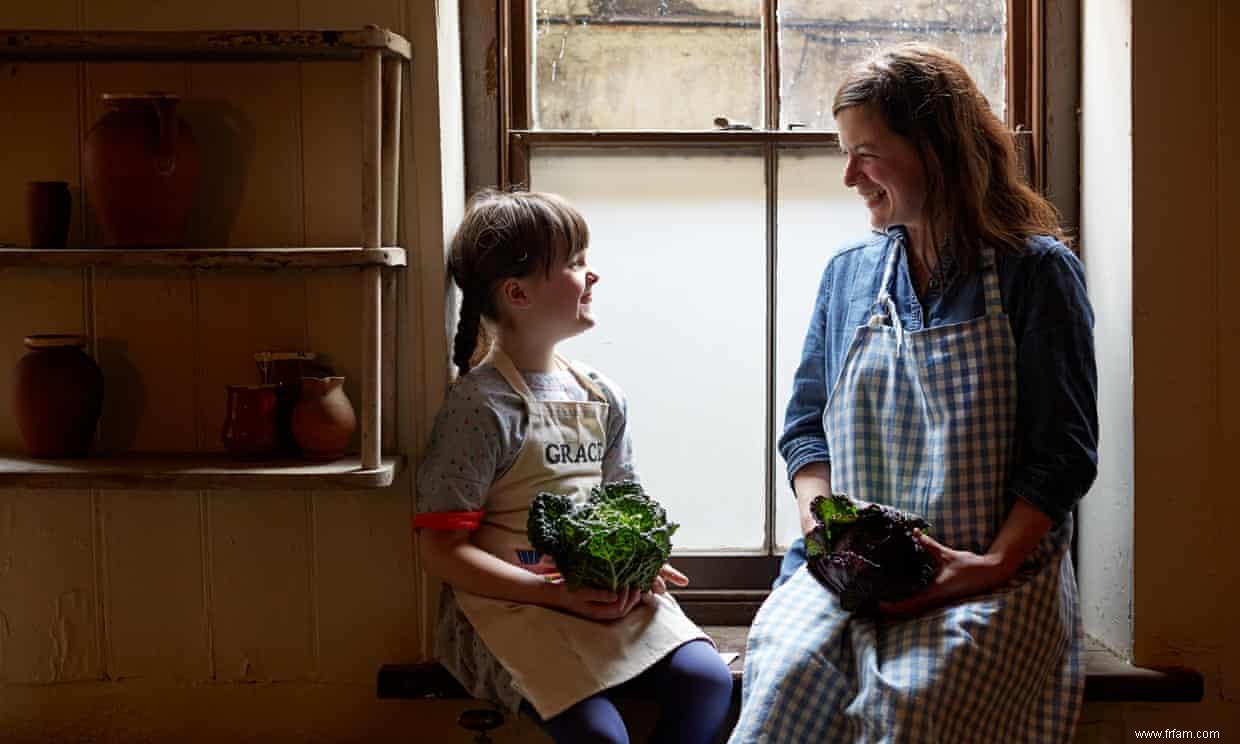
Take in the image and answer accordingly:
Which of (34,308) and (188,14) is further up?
A: (188,14)

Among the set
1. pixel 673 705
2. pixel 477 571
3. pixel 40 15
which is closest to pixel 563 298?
pixel 477 571

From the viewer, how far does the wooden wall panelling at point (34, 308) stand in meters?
2.25

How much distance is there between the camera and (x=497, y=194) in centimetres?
225

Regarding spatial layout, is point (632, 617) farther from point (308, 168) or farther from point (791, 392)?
point (308, 168)

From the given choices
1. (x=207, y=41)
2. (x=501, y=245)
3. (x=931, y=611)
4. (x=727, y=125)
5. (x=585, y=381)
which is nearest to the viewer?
(x=931, y=611)

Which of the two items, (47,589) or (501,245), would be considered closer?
(501,245)

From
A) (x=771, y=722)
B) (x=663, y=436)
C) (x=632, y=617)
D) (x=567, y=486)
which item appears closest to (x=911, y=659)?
(x=771, y=722)

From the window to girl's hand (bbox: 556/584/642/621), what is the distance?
1.60 ft

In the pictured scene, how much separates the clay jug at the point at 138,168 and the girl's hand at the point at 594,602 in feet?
2.85

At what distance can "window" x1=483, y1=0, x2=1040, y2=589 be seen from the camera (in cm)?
A: 241

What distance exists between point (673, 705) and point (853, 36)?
127 cm

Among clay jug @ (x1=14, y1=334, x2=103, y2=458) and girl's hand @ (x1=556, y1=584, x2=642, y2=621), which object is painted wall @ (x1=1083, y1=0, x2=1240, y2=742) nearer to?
girl's hand @ (x1=556, y1=584, x2=642, y2=621)

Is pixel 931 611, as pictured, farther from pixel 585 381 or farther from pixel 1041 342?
pixel 585 381

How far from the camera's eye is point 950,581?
1930 mm
